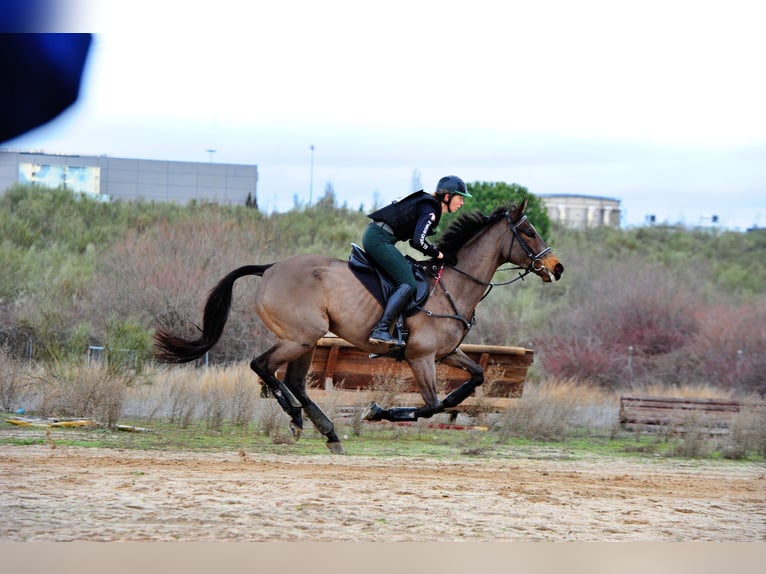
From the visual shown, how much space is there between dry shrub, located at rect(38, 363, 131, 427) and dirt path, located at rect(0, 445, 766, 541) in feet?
9.03

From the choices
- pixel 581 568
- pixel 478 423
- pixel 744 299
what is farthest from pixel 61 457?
pixel 744 299

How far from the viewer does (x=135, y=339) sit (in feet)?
62.5

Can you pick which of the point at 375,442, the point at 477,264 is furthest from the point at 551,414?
the point at 477,264

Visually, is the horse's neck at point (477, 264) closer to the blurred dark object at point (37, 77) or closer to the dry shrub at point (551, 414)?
the dry shrub at point (551, 414)

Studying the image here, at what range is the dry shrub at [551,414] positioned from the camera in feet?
53.1

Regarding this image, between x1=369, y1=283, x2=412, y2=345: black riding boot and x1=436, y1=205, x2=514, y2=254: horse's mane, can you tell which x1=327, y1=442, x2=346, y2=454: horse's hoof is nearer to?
x1=369, y1=283, x2=412, y2=345: black riding boot

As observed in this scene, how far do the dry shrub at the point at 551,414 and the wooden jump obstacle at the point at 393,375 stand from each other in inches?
17.4

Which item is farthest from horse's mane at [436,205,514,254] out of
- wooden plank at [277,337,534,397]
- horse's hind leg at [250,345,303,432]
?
wooden plank at [277,337,534,397]

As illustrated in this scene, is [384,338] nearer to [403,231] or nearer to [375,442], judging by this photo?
[403,231]

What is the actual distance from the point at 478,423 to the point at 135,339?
6.54 meters

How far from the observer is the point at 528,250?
1234cm

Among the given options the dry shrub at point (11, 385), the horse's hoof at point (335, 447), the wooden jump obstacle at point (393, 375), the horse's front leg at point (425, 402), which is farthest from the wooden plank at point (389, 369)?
the horse's front leg at point (425, 402)

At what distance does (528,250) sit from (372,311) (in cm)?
208

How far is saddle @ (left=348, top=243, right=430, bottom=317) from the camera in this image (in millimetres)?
11719
